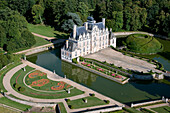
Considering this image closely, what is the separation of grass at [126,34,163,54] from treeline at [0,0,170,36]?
19.1m

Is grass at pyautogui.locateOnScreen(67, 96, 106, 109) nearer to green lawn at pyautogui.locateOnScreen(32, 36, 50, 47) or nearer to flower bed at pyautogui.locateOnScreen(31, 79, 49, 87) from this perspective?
flower bed at pyautogui.locateOnScreen(31, 79, 49, 87)

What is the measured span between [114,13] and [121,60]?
45965mm

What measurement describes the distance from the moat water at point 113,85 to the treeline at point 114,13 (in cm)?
3755

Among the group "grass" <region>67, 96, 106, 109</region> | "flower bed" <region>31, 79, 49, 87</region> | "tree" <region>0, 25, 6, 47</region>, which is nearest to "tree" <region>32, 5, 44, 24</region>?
"tree" <region>0, 25, 6, 47</region>

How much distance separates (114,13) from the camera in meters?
119

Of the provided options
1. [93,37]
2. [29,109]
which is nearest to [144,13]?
[93,37]

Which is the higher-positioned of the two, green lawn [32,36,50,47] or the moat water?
green lawn [32,36,50,47]

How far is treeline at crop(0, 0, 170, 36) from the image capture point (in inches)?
4599

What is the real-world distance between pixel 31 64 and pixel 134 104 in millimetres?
39885

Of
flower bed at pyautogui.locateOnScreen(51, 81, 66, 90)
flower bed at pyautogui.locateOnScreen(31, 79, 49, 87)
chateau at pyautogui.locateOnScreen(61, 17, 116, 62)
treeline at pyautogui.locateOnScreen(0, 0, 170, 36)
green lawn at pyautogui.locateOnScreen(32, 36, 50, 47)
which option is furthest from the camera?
treeline at pyautogui.locateOnScreen(0, 0, 170, 36)

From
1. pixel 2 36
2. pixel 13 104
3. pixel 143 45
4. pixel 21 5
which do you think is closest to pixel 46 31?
pixel 21 5

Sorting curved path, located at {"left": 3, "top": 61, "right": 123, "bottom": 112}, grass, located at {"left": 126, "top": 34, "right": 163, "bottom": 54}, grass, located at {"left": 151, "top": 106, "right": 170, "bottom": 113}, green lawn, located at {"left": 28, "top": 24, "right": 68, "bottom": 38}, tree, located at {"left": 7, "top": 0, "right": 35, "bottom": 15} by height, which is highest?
tree, located at {"left": 7, "top": 0, "right": 35, "bottom": 15}

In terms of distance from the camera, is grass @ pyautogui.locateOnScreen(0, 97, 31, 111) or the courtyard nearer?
grass @ pyautogui.locateOnScreen(0, 97, 31, 111)

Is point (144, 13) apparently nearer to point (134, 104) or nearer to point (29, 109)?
point (134, 104)
